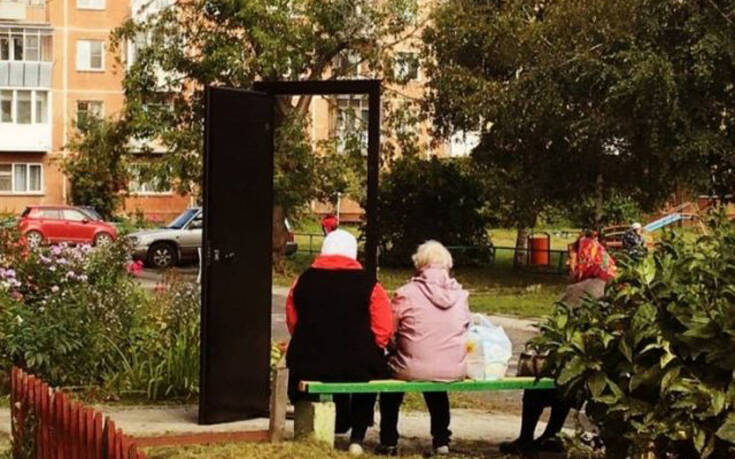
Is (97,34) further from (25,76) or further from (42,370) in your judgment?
(42,370)

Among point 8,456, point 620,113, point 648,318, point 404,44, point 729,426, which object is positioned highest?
point 404,44

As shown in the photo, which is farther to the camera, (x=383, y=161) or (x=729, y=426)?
(x=383, y=161)

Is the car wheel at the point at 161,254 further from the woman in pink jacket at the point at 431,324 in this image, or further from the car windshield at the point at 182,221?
the woman in pink jacket at the point at 431,324

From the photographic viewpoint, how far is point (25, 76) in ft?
218

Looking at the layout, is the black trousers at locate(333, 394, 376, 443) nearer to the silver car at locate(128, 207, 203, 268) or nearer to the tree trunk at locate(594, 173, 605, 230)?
the tree trunk at locate(594, 173, 605, 230)

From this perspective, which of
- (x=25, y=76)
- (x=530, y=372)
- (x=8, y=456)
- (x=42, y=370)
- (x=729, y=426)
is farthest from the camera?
(x=25, y=76)

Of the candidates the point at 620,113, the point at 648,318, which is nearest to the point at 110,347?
the point at 648,318

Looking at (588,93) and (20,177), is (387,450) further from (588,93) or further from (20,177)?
(20,177)

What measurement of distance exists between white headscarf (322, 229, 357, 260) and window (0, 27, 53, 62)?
61.0 meters

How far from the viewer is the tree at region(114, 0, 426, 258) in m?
31.5

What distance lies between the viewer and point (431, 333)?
860cm

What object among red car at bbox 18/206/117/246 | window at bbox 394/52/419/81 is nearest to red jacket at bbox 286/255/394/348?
window at bbox 394/52/419/81

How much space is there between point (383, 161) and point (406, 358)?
28.4 m

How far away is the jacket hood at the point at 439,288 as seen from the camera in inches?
340
